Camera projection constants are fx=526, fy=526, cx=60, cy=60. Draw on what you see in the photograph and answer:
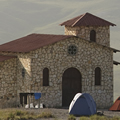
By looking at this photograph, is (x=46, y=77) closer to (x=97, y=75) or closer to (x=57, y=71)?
(x=57, y=71)

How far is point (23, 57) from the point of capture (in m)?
35.8

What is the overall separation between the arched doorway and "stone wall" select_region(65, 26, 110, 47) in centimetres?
339

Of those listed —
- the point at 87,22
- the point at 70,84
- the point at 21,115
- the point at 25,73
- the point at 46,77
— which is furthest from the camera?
the point at 87,22

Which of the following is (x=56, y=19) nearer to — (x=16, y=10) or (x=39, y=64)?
(x=16, y=10)

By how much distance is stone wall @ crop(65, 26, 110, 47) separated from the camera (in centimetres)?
3819

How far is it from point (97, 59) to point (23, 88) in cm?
549

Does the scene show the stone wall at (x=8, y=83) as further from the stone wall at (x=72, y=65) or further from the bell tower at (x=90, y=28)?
the bell tower at (x=90, y=28)

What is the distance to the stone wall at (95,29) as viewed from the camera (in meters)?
38.2

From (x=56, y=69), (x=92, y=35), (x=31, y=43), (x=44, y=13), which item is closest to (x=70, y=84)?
(x=56, y=69)

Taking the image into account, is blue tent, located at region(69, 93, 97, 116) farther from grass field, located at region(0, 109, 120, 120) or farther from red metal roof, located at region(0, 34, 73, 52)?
red metal roof, located at region(0, 34, 73, 52)

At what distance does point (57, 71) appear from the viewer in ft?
116

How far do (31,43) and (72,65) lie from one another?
144 inches

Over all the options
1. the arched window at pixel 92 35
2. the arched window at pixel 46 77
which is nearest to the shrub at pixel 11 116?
the arched window at pixel 46 77

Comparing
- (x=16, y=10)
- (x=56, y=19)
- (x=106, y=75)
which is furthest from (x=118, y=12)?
(x=106, y=75)
